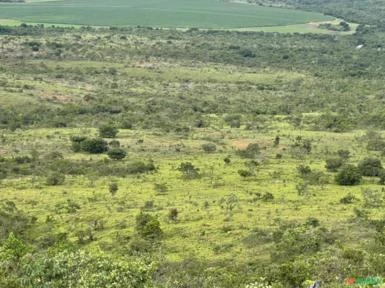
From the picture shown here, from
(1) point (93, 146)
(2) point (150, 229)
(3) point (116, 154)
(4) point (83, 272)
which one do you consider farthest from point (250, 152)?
(4) point (83, 272)

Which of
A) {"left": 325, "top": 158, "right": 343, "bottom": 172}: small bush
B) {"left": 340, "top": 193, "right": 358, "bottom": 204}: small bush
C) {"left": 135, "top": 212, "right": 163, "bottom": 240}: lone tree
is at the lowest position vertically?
{"left": 325, "top": 158, "right": 343, "bottom": 172}: small bush

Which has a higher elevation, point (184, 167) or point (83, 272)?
point (83, 272)

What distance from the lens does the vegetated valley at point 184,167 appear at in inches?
1242

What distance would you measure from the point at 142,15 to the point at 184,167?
130m

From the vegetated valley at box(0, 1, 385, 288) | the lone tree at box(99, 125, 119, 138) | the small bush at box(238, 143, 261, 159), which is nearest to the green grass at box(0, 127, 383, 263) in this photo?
the vegetated valley at box(0, 1, 385, 288)

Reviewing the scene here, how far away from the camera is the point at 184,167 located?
2208 inches

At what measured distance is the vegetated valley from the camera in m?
31.5

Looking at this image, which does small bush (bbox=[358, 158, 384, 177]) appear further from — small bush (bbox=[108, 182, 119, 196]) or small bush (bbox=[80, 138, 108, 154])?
small bush (bbox=[80, 138, 108, 154])

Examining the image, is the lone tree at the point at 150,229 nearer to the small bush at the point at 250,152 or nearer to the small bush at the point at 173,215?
the small bush at the point at 173,215

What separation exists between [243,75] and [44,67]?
31328 mm

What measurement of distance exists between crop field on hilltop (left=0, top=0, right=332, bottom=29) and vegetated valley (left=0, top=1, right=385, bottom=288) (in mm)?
37080

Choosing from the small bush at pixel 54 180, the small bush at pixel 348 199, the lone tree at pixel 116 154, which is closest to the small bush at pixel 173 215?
the small bush at pixel 348 199

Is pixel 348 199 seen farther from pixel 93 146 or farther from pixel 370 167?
pixel 93 146

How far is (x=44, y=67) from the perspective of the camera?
10950cm
